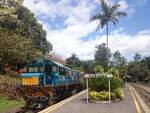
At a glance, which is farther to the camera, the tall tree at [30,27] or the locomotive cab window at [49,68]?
the tall tree at [30,27]

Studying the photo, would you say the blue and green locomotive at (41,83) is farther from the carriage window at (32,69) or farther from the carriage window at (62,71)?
the carriage window at (62,71)

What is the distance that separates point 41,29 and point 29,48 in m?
26.3

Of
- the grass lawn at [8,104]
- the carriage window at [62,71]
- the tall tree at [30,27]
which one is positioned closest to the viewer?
the grass lawn at [8,104]

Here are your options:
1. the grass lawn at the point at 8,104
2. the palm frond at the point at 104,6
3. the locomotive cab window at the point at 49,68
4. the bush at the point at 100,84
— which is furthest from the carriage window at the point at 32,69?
the palm frond at the point at 104,6

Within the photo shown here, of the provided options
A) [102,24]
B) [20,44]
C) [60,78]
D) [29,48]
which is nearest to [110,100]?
Result: [60,78]

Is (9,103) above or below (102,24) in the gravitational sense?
below

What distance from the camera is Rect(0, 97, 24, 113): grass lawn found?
26572mm

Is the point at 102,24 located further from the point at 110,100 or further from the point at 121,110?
the point at 121,110

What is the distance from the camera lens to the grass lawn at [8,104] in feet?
87.2

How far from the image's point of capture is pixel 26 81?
2784 cm

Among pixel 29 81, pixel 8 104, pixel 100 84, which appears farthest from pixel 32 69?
pixel 100 84

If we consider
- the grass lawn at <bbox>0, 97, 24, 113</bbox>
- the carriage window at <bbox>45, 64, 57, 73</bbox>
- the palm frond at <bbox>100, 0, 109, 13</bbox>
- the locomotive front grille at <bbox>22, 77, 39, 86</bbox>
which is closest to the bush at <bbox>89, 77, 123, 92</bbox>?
the carriage window at <bbox>45, 64, 57, 73</bbox>

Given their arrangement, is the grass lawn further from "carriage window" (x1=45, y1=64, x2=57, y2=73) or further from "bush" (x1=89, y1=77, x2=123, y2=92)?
"bush" (x1=89, y1=77, x2=123, y2=92)

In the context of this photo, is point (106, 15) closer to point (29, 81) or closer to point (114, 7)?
point (114, 7)
